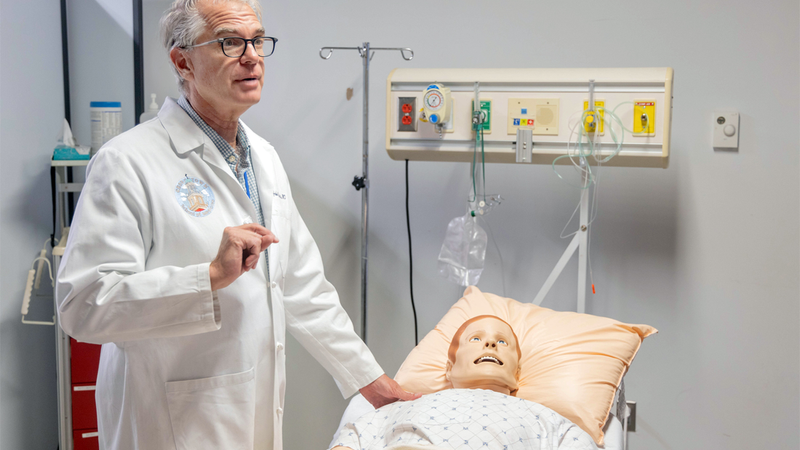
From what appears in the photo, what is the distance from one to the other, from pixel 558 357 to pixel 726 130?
101 cm

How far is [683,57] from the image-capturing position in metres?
1.98

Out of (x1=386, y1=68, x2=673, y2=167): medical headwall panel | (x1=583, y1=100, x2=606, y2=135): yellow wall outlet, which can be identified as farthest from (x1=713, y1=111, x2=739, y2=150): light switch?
(x1=583, y1=100, x2=606, y2=135): yellow wall outlet

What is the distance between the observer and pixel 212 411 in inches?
44.6

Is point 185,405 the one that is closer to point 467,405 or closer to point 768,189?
point 467,405

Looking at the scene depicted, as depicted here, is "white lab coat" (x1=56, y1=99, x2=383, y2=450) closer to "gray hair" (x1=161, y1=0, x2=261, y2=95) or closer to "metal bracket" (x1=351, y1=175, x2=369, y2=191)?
"gray hair" (x1=161, y1=0, x2=261, y2=95)

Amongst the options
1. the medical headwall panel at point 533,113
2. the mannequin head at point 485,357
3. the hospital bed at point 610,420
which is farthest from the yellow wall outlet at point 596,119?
the hospital bed at point 610,420

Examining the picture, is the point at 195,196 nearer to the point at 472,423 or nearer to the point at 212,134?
the point at 212,134

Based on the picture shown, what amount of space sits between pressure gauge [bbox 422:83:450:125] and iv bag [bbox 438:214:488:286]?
14.8 inches

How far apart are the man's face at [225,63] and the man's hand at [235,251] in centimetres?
32

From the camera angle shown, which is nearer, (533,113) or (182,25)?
(182,25)

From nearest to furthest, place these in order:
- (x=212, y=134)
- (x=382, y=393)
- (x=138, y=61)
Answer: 1. (x=212, y=134)
2. (x=382, y=393)
3. (x=138, y=61)

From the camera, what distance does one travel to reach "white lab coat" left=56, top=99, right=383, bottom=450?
986 millimetres

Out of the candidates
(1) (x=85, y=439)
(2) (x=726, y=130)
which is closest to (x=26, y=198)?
(1) (x=85, y=439)

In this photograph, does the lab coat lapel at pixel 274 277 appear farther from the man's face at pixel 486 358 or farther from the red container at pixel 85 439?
the red container at pixel 85 439
